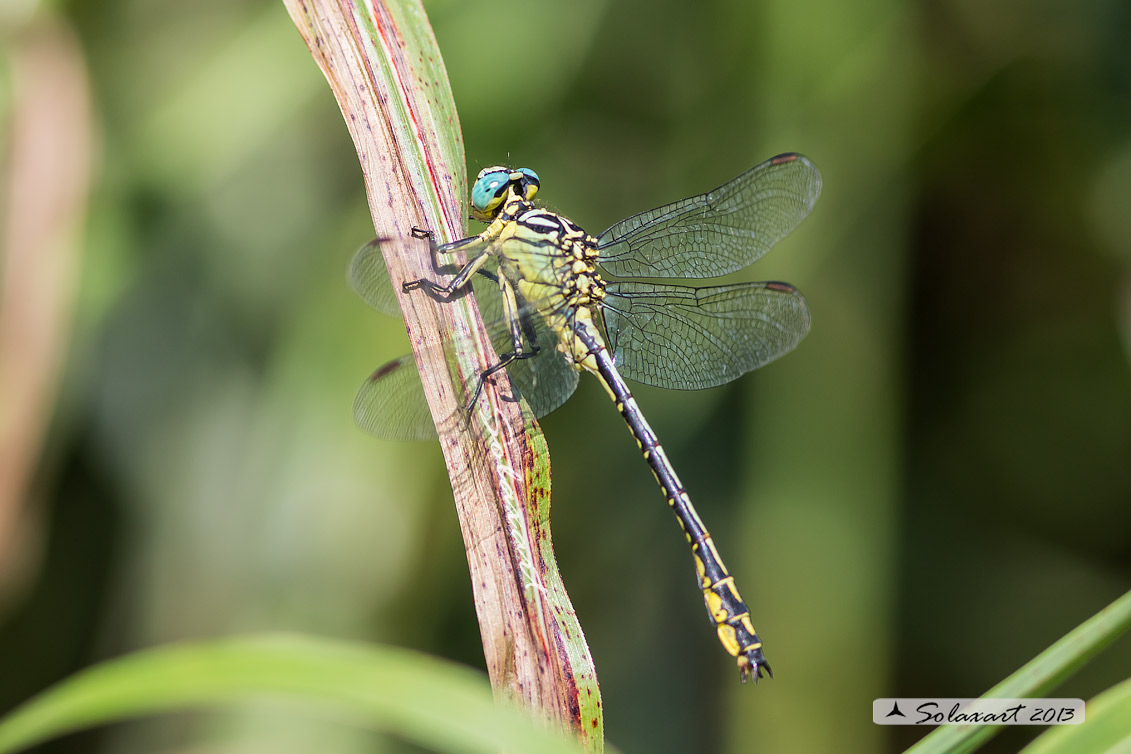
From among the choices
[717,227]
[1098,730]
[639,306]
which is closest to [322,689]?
[1098,730]

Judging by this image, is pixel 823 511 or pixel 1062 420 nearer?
pixel 823 511

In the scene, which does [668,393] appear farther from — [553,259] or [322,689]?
[322,689]

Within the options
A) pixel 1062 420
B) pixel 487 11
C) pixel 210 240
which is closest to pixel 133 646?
pixel 210 240

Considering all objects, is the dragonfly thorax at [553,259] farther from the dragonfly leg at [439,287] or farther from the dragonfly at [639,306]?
the dragonfly leg at [439,287]

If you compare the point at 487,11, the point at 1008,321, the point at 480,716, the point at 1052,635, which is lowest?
the point at 480,716

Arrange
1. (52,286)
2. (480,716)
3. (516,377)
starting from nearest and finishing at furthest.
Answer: (480,716), (516,377), (52,286)

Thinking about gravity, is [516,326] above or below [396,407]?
above

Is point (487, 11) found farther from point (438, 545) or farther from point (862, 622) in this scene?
point (862, 622)
